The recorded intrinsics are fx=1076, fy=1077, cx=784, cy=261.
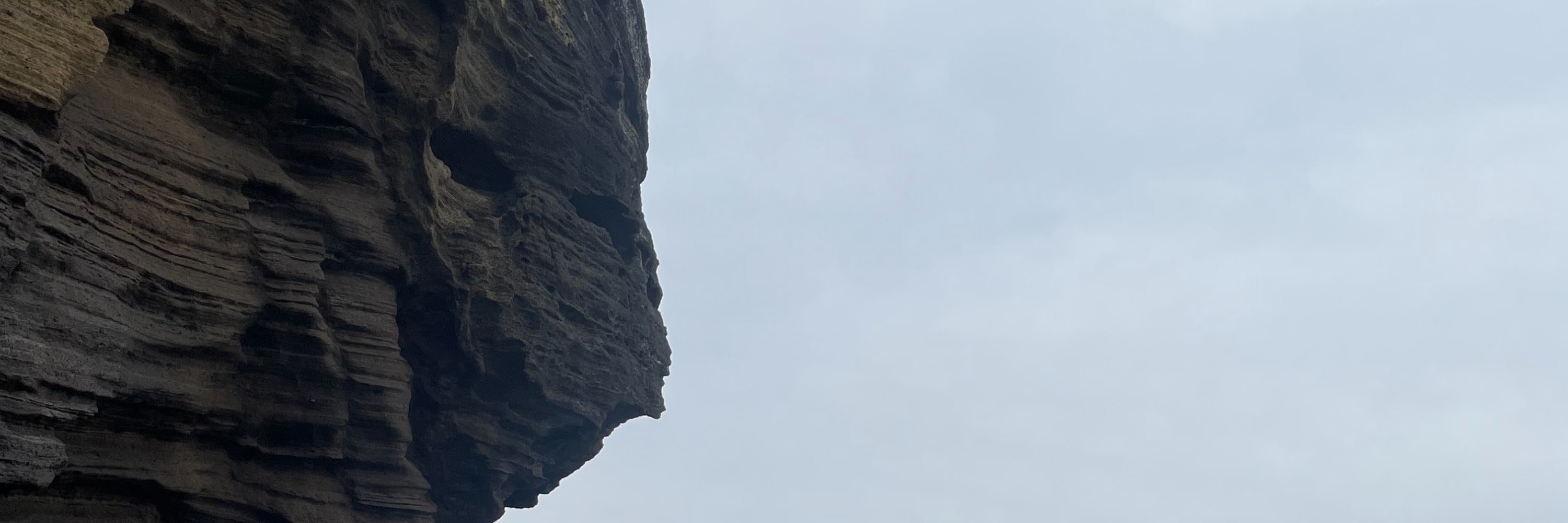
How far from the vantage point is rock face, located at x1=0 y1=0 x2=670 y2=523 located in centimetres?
1794

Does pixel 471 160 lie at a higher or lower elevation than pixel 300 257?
higher

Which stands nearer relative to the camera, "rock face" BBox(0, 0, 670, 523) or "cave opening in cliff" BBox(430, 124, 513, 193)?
"rock face" BBox(0, 0, 670, 523)

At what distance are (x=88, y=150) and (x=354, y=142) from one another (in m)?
6.55

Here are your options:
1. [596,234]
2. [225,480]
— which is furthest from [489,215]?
[225,480]

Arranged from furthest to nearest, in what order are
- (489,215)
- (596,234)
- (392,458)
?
(596,234), (489,215), (392,458)

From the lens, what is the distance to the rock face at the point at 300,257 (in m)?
17.9

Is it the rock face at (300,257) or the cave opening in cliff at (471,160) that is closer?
the rock face at (300,257)

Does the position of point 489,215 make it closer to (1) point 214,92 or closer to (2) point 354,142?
(2) point 354,142

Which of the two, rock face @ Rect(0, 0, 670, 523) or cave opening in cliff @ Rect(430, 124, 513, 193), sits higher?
cave opening in cliff @ Rect(430, 124, 513, 193)

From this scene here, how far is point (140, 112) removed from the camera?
20766 mm

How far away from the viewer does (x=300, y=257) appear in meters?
23.8

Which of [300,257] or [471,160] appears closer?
[300,257]

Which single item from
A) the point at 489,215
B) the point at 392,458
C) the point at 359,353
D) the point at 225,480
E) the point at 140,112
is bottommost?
the point at 225,480

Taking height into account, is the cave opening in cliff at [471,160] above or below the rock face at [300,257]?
above
